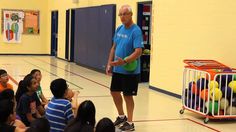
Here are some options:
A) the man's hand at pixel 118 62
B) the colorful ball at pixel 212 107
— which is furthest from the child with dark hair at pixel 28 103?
the colorful ball at pixel 212 107

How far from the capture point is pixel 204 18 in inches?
279

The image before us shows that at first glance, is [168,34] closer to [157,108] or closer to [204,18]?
[204,18]

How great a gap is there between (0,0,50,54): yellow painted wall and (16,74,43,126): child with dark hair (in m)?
14.0

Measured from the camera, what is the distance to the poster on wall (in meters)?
17.6

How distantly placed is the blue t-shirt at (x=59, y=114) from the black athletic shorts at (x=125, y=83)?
1613mm

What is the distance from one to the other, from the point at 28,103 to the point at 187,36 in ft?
13.9

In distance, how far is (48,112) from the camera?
3617 millimetres

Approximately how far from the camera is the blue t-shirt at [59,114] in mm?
3559

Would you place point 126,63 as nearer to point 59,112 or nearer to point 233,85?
point 59,112

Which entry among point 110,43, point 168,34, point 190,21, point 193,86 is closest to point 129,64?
point 193,86

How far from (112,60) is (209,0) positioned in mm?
2601

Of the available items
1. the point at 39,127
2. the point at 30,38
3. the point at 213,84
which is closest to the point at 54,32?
the point at 30,38

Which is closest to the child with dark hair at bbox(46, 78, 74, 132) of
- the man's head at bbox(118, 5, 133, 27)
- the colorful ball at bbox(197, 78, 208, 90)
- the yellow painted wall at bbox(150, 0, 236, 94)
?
the man's head at bbox(118, 5, 133, 27)

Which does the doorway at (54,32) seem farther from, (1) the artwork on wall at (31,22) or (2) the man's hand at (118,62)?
(2) the man's hand at (118,62)
